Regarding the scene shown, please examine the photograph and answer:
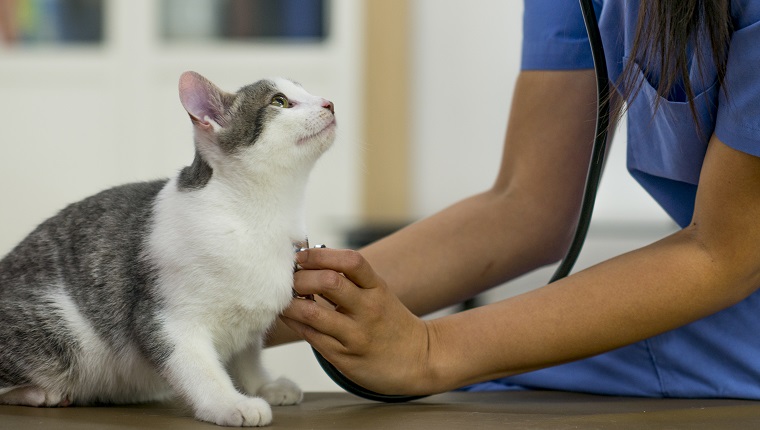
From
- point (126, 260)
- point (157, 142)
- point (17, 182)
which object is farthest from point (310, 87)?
point (126, 260)

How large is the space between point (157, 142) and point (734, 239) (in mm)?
2842

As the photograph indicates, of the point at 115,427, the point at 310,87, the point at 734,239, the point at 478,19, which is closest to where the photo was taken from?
the point at 115,427

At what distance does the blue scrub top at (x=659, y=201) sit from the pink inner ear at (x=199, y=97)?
45cm

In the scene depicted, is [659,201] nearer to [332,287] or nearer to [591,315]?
[591,315]

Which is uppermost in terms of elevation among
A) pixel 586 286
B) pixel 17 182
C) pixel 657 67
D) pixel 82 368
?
pixel 657 67

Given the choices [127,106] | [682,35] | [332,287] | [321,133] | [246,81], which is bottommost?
[127,106]

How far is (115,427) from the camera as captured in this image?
769 millimetres

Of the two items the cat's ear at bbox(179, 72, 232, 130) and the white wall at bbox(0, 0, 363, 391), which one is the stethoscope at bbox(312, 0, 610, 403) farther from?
the white wall at bbox(0, 0, 363, 391)

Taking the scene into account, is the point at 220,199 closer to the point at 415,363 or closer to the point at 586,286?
the point at 415,363

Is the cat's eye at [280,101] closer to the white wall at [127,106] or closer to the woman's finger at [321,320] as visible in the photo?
the woman's finger at [321,320]

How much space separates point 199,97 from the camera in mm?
954

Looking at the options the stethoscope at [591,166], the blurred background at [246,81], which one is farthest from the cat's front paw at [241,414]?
the blurred background at [246,81]

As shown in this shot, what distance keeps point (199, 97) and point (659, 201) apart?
0.59 meters

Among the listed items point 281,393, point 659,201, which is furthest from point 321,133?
point 659,201
